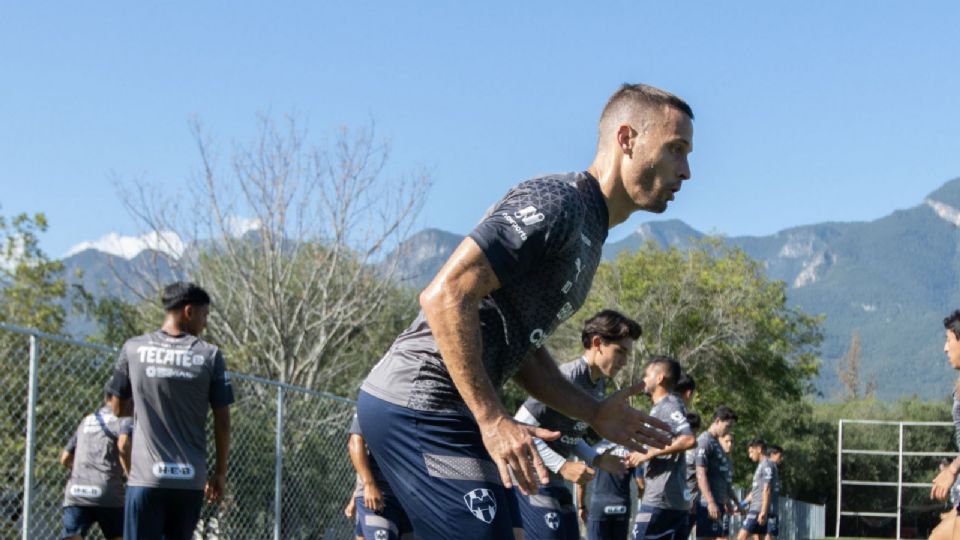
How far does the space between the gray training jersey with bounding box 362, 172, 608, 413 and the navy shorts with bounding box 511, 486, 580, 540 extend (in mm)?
3731

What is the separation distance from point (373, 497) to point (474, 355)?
467cm

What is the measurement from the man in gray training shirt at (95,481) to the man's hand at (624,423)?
248 inches

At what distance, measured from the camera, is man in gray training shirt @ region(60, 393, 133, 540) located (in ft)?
32.5

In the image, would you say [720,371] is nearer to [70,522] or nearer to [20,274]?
[20,274]

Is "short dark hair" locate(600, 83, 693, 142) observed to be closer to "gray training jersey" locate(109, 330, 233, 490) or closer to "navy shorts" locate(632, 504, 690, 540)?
"gray training jersey" locate(109, 330, 233, 490)

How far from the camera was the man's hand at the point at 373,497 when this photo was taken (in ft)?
26.7

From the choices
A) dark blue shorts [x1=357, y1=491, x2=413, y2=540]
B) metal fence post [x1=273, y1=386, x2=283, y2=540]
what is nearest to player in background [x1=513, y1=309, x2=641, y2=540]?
dark blue shorts [x1=357, y1=491, x2=413, y2=540]

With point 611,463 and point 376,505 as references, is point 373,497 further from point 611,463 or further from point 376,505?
point 611,463

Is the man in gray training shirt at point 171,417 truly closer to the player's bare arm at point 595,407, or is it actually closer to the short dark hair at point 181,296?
the short dark hair at point 181,296

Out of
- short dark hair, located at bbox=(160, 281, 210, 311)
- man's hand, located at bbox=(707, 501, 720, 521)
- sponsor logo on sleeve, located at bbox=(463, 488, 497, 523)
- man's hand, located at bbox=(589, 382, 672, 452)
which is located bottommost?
man's hand, located at bbox=(707, 501, 720, 521)

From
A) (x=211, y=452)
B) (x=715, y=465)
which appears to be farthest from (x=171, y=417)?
(x=715, y=465)

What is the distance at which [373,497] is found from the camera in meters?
8.13

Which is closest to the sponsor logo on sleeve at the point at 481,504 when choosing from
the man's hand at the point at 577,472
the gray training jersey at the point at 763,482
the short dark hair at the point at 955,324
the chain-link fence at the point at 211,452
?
the man's hand at the point at 577,472

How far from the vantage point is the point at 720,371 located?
55156 millimetres
